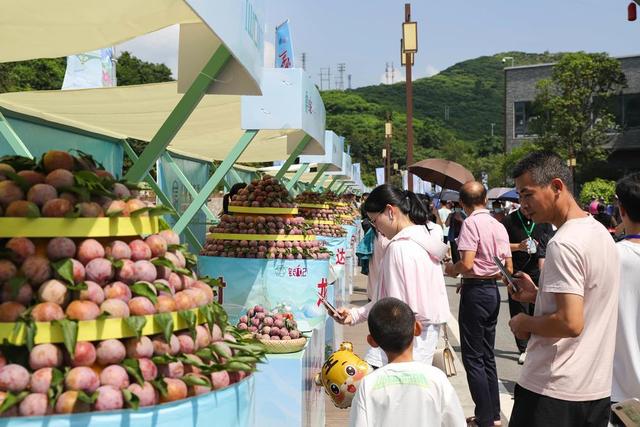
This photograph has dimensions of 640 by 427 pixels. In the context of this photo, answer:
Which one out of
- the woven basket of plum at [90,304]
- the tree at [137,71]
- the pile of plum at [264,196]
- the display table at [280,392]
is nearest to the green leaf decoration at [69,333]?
the woven basket of plum at [90,304]

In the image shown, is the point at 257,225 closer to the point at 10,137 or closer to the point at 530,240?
the point at 10,137

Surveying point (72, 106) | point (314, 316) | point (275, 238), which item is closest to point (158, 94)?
point (72, 106)

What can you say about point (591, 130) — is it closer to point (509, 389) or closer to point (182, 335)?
point (509, 389)

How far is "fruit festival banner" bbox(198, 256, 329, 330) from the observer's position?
20.2 ft

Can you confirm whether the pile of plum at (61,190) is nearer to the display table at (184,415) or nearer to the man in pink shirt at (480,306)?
the display table at (184,415)

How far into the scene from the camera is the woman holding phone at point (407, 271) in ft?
13.5

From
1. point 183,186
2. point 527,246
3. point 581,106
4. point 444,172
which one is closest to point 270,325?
point 527,246

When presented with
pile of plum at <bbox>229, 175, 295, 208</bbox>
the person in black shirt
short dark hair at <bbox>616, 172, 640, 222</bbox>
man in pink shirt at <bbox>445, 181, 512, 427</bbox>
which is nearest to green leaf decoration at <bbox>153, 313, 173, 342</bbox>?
short dark hair at <bbox>616, 172, 640, 222</bbox>

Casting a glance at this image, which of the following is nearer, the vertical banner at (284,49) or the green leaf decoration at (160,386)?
the green leaf decoration at (160,386)

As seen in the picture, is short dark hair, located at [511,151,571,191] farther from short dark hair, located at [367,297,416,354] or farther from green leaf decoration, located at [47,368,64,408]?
green leaf decoration, located at [47,368,64,408]

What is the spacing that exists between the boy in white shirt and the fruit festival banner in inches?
120

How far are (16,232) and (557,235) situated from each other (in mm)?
2160

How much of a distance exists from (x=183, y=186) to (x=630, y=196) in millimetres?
10250

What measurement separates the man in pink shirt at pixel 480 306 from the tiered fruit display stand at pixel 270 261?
1.24 meters
